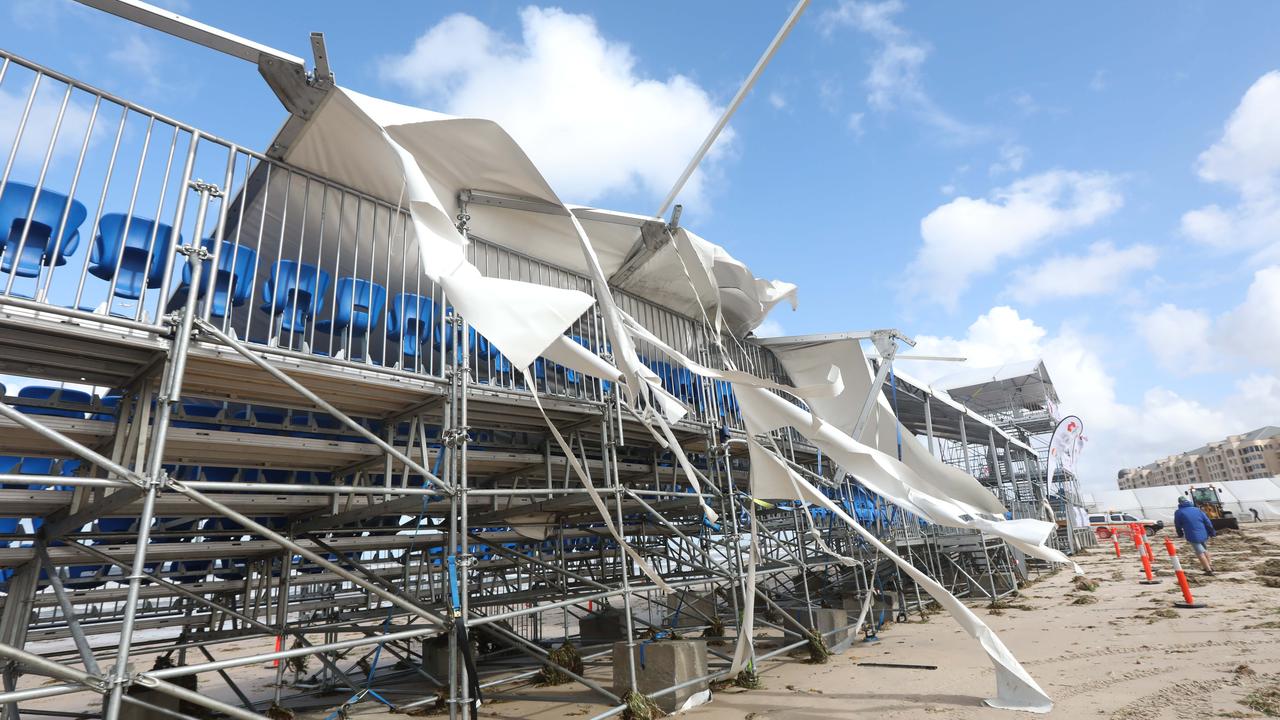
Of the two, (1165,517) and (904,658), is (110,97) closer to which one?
(904,658)

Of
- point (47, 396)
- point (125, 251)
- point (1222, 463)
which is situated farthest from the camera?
point (1222, 463)

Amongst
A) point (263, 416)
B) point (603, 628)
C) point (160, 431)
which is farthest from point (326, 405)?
point (603, 628)

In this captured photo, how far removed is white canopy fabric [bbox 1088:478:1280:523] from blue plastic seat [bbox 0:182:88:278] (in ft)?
178

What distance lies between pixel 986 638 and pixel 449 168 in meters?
5.98

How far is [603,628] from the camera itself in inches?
458

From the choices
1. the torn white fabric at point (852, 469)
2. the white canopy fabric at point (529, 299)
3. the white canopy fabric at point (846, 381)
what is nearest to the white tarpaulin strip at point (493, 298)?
the white canopy fabric at point (529, 299)

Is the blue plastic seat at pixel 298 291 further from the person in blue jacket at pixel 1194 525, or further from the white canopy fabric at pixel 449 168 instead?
the person in blue jacket at pixel 1194 525

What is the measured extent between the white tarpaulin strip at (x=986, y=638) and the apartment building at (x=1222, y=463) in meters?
143

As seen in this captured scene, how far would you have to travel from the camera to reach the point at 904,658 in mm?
8164

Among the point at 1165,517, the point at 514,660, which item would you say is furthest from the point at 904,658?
the point at 1165,517

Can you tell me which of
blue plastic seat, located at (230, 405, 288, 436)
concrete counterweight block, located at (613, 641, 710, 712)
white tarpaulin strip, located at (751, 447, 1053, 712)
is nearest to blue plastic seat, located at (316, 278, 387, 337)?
blue plastic seat, located at (230, 405, 288, 436)

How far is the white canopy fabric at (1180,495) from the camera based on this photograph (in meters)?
44.3

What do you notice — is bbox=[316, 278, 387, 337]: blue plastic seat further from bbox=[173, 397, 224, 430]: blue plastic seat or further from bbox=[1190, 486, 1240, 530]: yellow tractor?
bbox=[1190, 486, 1240, 530]: yellow tractor

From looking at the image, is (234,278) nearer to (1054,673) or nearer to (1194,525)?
(1054,673)
